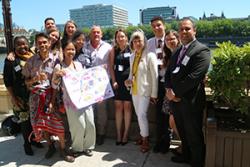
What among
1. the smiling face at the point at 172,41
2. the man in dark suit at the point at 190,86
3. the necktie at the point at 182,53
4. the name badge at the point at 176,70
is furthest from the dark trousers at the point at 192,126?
the smiling face at the point at 172,41

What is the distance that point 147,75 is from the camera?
3783mm

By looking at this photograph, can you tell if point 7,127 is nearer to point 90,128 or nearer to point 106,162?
point 90,128

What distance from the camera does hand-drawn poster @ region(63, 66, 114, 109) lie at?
371 cm

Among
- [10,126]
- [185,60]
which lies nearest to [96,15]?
[10,126]

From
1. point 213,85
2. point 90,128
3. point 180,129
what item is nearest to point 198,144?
point 180,129

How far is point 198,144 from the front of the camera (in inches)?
128

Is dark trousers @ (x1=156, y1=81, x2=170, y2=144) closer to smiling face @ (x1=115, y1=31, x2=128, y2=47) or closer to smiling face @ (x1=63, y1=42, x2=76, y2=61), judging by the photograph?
smiling face @ (x1=115, y1=31, x2=128, y2=47)

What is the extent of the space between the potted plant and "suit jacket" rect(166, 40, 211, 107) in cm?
18

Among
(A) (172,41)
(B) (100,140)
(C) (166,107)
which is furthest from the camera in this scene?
(B) (100,140)

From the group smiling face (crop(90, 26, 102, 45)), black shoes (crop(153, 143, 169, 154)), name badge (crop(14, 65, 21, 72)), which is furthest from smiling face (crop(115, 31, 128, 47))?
black shoes (crop(153, 143, 169, 154))

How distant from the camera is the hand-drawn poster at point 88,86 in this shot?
12.2ft

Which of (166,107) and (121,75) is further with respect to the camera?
(121,75)

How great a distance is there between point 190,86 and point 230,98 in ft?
1.63

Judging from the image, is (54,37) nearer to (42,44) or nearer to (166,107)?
(42,44)
